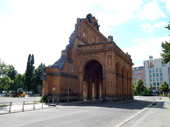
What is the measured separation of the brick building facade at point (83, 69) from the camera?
2862 cm

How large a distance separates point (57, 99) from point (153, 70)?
284 ft

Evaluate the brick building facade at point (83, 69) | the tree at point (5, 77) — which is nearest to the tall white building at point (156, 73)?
the brick building facade at point (83, 69)

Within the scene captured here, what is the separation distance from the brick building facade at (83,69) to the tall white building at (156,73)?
65.9 metres

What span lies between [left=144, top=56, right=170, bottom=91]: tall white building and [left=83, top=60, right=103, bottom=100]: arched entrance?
6623cm

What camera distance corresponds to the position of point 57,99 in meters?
27.3

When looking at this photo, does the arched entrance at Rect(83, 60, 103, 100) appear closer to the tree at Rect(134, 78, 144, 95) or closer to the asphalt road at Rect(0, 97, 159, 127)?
the asphalt road at Rect(0, 97, 159, 127)

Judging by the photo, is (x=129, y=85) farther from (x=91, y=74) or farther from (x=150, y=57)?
(x=150, y=57)

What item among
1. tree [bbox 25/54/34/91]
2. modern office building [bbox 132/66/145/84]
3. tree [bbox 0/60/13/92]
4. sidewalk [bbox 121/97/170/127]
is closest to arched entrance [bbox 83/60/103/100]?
tree [bbox 0/60/13/92]

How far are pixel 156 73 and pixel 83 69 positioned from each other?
258ft

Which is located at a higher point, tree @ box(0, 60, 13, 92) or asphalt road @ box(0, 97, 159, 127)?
tree @ box(0, 60, 13, 92)

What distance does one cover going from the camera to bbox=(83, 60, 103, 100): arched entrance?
37.8m

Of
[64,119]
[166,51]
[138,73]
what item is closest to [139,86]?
[138,73]

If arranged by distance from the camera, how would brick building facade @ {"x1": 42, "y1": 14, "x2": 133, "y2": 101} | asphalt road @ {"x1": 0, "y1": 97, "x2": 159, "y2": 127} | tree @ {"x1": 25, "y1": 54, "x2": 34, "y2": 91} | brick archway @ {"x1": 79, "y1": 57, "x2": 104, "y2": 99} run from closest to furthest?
asphalt road @ {"x1": 0, "y1": 97, "x2": 159, "y2": 127} < brick building facade @ {"x1": 42, "y1": 14, "x2": 133, "y2": 101} < brick archway @ {"x1": 79, "y1": 57, "x2": 104, "y2": 99} < tree @ {"x1": 25, "y1": 54, "x2": 34, "y2": 91}

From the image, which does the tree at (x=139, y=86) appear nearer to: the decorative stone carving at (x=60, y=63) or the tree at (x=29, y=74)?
the tree at (x=29, y=74)
